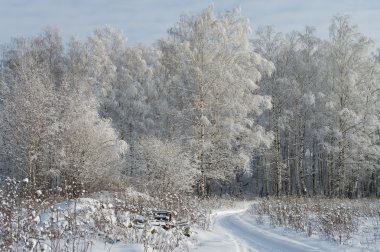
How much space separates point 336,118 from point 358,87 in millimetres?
2605

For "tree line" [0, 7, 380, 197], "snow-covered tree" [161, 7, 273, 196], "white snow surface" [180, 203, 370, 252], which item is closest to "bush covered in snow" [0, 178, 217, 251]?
"white snow surface" [180, 203, 370, 252]

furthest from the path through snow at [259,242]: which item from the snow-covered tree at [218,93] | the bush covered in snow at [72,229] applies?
the snow-covered tree at [218,93]

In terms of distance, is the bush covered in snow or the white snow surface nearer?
the bush covered in snow

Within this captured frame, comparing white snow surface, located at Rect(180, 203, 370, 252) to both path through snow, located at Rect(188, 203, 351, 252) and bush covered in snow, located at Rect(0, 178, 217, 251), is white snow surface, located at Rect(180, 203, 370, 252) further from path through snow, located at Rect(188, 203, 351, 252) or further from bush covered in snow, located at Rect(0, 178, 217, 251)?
bush covered in snow, located at Rect(0, 178, 217, 251)

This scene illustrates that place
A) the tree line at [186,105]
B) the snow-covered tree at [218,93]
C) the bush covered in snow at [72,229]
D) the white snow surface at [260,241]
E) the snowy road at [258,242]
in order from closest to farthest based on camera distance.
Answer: the bush covered in snow at [72,229], the white snow surface at [260,241], the snowy road at [258,242], the tree line at [186,105], the snow-covered tree at [218,93]

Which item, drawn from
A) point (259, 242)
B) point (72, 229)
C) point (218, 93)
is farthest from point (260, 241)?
point (218, 93)

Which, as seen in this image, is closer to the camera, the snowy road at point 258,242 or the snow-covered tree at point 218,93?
the snowy road at point 258,242

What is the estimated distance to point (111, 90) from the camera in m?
34.3

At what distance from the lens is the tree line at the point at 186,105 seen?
24781 mm

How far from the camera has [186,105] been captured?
1104 inches

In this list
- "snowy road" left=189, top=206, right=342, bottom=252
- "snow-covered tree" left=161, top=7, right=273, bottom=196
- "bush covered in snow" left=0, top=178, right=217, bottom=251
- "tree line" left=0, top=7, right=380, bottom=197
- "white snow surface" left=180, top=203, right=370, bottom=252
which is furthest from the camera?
"snow-covered tree" left=161, top=7, right=273, bottom=196

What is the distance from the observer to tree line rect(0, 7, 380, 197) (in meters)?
24.8

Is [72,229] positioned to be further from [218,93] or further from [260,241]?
[218,93]

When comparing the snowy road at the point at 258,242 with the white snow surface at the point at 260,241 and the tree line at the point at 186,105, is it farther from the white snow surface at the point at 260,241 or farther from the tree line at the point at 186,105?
the tree line at the point at 186,105
